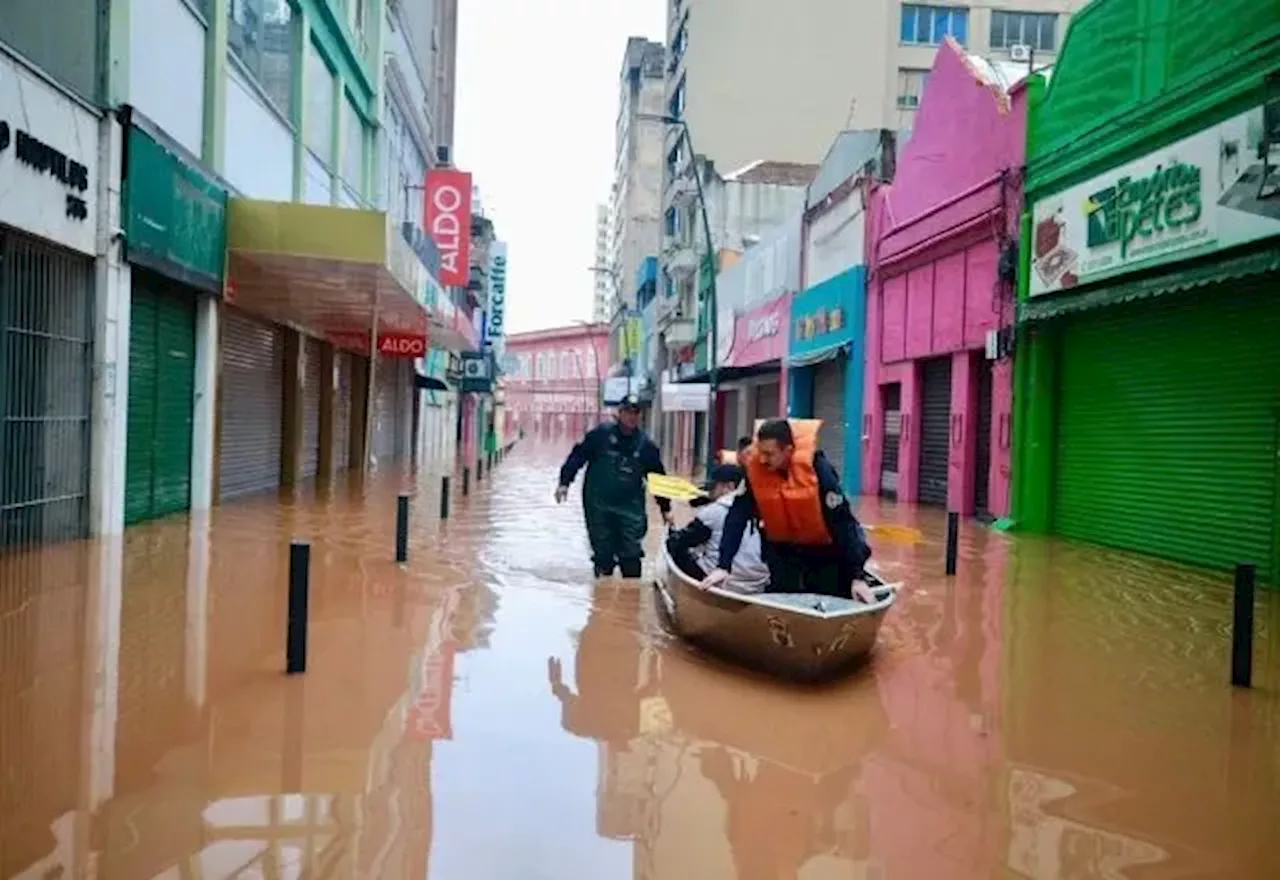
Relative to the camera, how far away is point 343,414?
91.4 feet

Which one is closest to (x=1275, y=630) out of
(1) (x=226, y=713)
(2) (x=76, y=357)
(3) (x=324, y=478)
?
(1) (x=226, y=713)

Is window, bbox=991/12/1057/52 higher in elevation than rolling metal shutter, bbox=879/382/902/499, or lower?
higher

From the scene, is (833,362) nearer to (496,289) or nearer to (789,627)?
(789,627)

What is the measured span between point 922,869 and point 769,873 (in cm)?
56

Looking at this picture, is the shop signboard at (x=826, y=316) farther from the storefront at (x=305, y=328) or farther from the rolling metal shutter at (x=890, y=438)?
the storefront at (x=305, y=328)

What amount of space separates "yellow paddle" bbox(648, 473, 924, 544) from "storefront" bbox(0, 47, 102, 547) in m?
5.70

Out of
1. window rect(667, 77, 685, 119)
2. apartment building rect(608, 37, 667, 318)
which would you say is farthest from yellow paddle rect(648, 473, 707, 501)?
apartment building rect(608, 37, 667, 318)

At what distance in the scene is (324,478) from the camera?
78.9 feet

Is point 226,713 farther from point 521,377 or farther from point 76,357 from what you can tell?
point 521,377

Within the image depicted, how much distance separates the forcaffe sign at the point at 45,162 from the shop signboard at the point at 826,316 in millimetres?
16530

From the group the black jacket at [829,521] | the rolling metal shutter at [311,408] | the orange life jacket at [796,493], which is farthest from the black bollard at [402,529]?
the rolling metal shutter at [311,408]

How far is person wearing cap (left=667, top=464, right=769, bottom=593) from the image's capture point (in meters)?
7.70

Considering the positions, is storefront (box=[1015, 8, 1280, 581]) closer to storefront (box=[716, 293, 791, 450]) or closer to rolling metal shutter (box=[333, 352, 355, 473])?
storefront (box=[716, 293, 791, 450])

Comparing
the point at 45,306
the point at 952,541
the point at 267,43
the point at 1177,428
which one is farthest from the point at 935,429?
the point at 45,306
